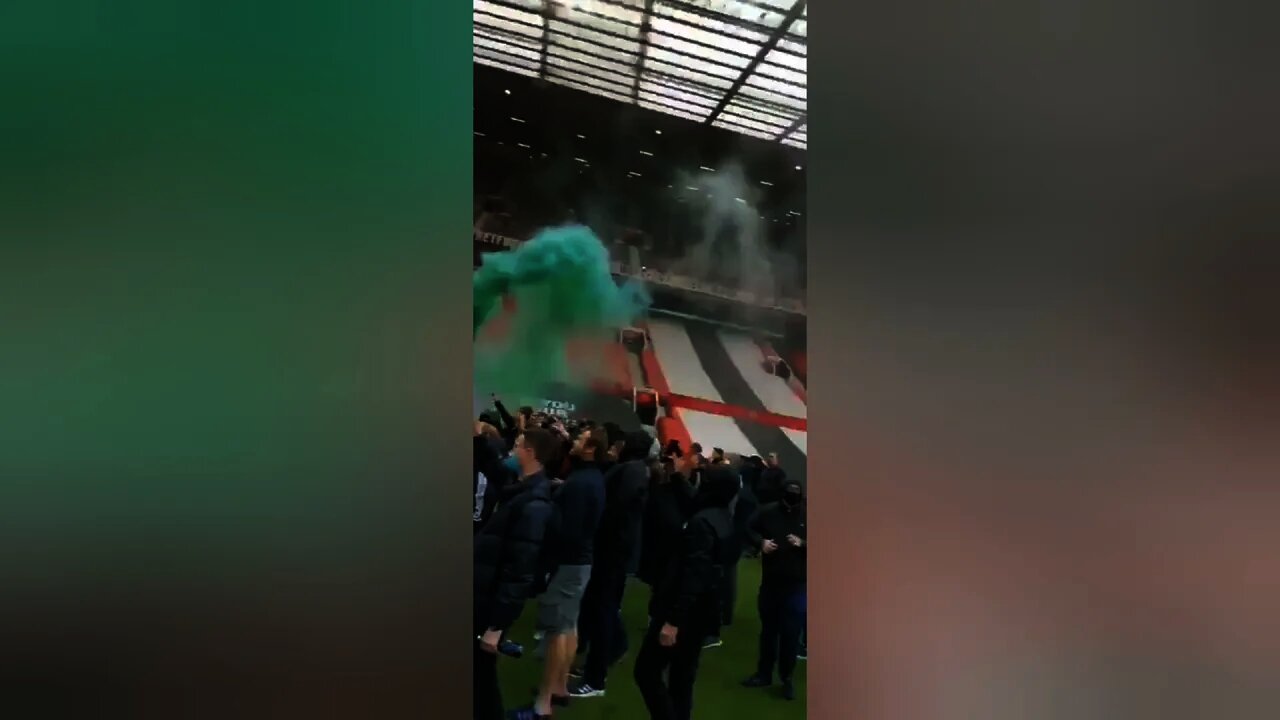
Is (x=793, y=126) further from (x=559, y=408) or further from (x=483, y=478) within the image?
(x=483, y=478)

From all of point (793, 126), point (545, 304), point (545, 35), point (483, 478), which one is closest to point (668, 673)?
point (483, 478)

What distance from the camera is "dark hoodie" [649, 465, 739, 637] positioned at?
1.58 metres

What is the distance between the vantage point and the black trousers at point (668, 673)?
1.56 metres

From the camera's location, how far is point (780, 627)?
1.64 metres

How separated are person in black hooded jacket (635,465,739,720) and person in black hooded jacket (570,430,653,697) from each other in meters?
0.07

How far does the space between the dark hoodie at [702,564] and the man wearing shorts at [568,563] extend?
159mm

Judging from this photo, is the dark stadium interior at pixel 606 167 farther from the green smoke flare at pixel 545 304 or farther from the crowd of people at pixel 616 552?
the crowd of people at pixel 616 552

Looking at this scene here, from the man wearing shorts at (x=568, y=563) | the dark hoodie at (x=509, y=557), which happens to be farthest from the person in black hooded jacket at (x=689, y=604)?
the dark hoodie at (x=509, y=557)
